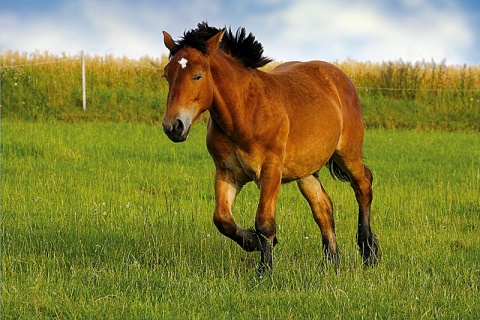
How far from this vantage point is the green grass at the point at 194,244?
23.4ft

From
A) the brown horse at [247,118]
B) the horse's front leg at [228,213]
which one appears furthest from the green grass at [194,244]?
the brown horse at [247,118]

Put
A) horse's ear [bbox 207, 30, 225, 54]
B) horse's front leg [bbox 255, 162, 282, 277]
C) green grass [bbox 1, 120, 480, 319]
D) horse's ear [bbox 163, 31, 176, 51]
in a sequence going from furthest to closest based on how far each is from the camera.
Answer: horse's front leg [bbox 255, 162, 282, 277] < horse's ear [bbox 163, 31, 176, 51] < horse's ear [bbox 207, 30, 225, 54] < green grass [bbox 1, 120, 480, 319]

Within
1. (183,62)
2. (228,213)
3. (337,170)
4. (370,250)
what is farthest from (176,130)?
(370,250)

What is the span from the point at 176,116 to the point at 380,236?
446 cm

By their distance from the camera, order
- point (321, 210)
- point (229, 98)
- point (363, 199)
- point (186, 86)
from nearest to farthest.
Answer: point (186, 86) < point (229, 98) < point (321, 210) < point (363, 199)

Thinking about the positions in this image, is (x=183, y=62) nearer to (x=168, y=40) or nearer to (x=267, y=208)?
(x=168, y=40)

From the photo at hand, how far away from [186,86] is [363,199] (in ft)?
11.2

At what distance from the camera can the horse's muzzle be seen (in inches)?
283

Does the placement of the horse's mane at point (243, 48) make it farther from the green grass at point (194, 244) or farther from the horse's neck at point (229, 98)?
the green grass at point (194, 244)

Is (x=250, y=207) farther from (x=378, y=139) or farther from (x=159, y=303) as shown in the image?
(x=378, y=139)

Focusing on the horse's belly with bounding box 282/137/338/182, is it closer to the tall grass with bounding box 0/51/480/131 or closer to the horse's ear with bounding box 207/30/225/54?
the horse's ear with bounding box 207/30/225/54

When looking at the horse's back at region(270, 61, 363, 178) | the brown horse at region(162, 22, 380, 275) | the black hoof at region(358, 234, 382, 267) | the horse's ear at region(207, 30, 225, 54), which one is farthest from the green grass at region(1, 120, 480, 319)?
the horse's ear at region(207, 30, 225, 54)

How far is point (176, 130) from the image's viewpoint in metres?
7.22

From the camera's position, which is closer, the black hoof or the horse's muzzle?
the horse's muzzle
